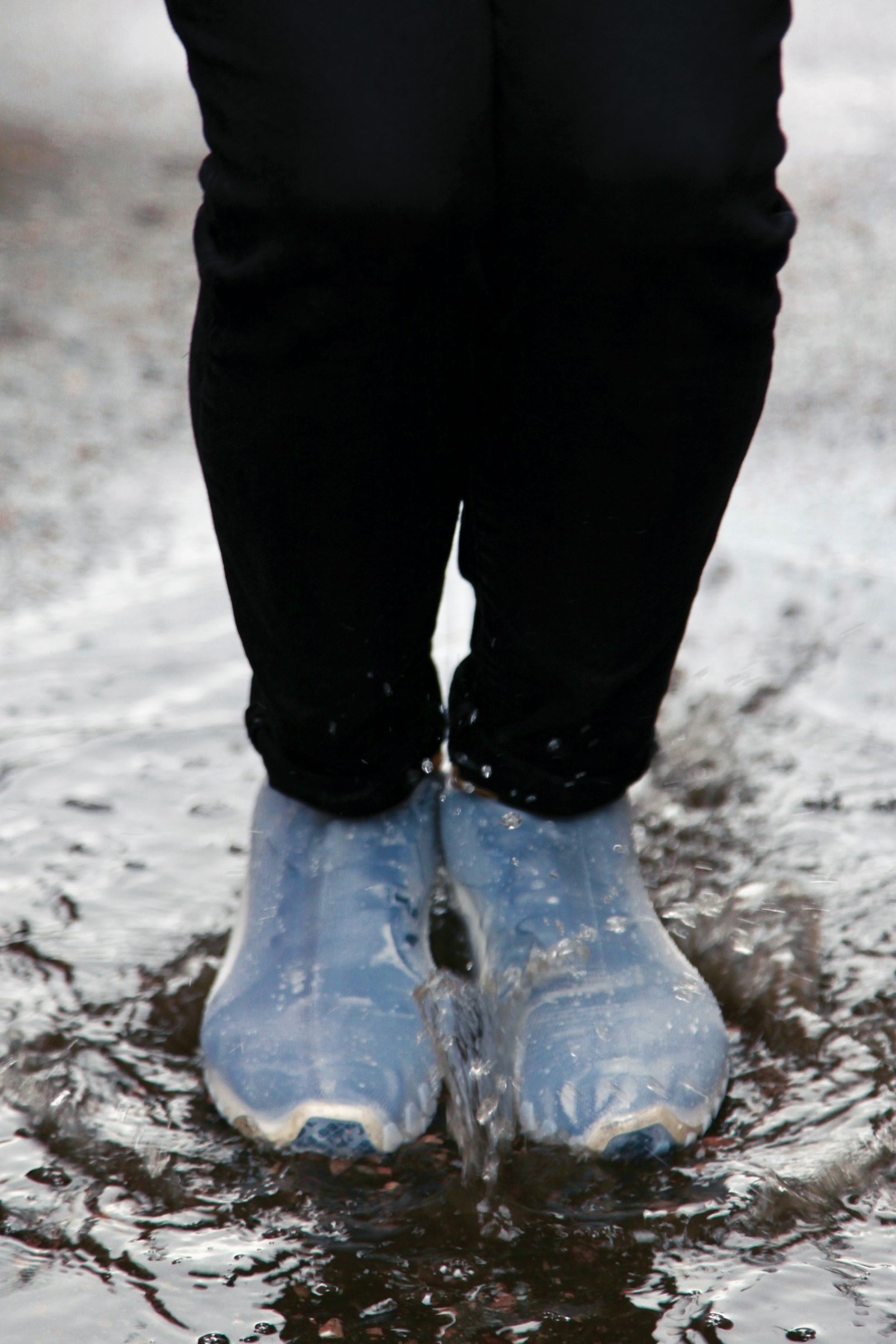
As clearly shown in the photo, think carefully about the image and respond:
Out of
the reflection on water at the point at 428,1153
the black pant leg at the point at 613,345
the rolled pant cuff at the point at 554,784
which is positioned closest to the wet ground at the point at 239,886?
the reflection on water at the point at 428,1153

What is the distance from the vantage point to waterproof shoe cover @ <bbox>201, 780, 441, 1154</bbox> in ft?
3.37

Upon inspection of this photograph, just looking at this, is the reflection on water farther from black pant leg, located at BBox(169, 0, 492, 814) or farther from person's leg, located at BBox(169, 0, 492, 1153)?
black pant leg, located at BBox(169, 0, 492, 814)

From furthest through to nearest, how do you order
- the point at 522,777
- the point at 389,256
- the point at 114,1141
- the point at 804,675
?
1. the point at 804,675
2. the point at 522,777
3. the point at 114,1141
4. the point at 389,256

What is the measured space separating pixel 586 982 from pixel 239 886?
390 millimetres

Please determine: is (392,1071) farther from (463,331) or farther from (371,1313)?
(463,331)

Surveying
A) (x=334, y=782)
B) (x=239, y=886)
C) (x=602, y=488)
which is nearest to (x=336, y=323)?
(x=602, y=488)

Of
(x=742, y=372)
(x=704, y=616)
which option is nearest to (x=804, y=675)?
(x=704, y=616)

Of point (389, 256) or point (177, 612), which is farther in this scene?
point (177, 612)

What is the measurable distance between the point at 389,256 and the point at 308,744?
1.20ft

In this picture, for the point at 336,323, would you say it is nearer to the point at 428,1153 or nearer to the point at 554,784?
the point at 554,784

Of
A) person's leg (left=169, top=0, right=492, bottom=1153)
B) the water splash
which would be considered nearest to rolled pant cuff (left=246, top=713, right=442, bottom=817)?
person's leg (left=169, top=0, right=492, bottom=1153)

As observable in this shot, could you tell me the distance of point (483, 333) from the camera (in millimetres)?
982

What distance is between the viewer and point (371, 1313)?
34.9 inches

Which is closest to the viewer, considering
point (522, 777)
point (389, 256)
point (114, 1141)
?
point (389, 256)
